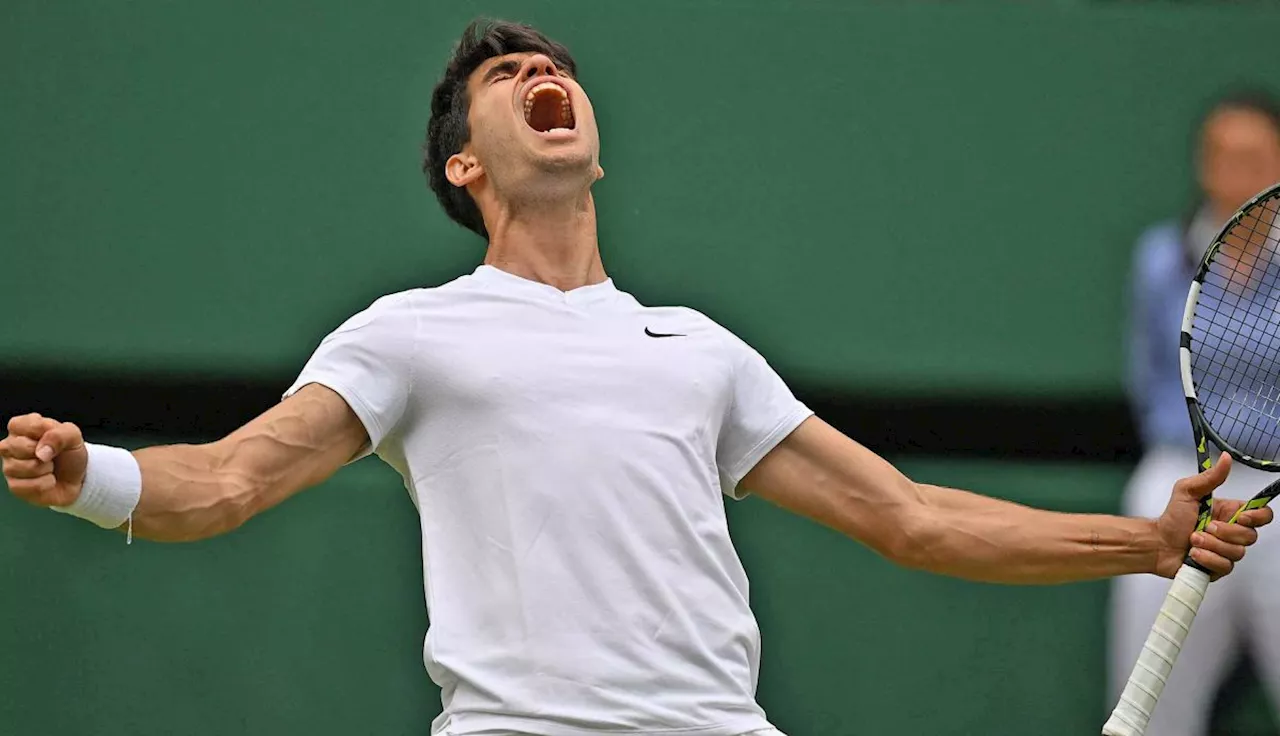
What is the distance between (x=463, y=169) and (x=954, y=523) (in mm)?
810

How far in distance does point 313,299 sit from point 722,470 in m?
1.55

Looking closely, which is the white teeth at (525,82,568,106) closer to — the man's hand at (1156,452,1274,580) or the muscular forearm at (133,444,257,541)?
the muscular forearm at (133,444,257,541)

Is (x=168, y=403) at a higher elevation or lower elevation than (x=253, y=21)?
lower

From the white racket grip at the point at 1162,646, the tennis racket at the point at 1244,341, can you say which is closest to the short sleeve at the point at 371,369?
the white racket grip at the point at 1162,646

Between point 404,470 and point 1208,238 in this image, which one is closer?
point 404,470

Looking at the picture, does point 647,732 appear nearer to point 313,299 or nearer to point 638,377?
point 638,377

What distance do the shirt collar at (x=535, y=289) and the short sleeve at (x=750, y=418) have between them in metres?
0.18

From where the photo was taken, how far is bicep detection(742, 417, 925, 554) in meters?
2.49

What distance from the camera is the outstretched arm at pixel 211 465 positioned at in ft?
6.36

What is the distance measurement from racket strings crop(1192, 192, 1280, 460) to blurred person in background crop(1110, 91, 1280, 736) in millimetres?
65

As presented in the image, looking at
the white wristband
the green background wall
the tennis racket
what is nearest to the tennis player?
the white wristband

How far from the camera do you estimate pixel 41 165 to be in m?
3.85

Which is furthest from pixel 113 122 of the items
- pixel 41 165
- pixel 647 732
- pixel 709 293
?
pixel 647 732

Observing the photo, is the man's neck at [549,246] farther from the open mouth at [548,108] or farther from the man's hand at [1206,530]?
the man's hand at [1206,530]
